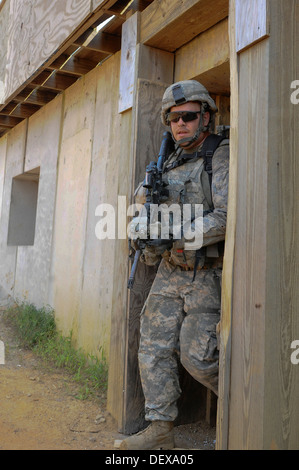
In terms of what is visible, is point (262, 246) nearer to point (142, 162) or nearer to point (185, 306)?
point (185, 306)

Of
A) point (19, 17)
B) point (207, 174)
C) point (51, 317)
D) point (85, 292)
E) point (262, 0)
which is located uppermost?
point (19, 17)

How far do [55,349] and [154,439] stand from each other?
95.5 inches

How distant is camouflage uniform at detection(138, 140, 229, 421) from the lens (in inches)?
101

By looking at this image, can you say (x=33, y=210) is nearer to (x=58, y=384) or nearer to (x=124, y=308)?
(x=58, y=384)

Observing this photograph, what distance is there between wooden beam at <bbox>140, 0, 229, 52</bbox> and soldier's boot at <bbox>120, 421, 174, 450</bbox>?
2.64 meters

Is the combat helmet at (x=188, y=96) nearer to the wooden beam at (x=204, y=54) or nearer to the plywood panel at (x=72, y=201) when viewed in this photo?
the wooden beam at (x=204, y=54)

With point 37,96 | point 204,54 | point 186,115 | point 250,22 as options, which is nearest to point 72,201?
point 37,96

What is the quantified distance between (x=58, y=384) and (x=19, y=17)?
15.4 feet

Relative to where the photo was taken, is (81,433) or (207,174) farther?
(81,433)

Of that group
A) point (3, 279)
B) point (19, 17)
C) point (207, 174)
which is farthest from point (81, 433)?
point (19, 17)

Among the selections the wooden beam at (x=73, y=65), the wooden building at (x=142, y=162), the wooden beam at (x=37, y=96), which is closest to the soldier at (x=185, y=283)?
the wooden building at (x=142, y=162)

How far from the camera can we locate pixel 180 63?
3545 mm

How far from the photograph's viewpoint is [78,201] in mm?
5039

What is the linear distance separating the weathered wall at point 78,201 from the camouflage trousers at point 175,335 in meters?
0.59
